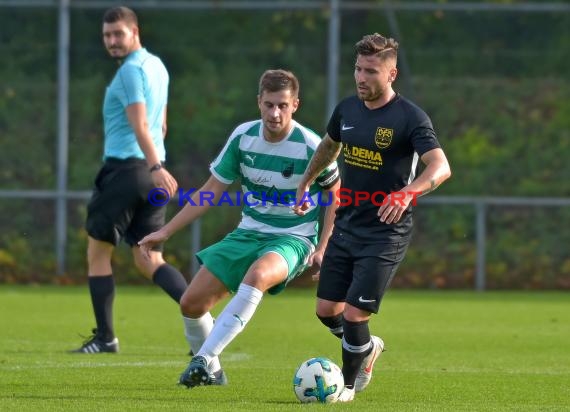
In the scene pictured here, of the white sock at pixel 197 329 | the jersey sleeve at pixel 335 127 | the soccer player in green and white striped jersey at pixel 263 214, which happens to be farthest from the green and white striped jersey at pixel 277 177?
the white sock at pixel 197 329

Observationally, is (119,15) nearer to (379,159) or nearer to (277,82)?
(277,82)

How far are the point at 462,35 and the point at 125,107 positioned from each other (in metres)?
9.12

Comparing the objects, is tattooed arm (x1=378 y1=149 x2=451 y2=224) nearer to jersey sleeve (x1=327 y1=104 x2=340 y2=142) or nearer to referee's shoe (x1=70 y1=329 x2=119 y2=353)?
jersey sleeve (x1=327 y1=104 x2=340 y2=142)

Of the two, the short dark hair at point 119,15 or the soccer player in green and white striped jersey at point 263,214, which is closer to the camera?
the soccer player in green and white striped jersey at point 263,214

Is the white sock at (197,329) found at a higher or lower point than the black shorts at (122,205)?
lower

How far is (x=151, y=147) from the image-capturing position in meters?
8.52

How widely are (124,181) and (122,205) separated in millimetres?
165

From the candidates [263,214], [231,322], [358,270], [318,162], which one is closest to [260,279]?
[231,322]

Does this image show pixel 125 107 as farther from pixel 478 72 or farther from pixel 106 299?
pixel 478 72

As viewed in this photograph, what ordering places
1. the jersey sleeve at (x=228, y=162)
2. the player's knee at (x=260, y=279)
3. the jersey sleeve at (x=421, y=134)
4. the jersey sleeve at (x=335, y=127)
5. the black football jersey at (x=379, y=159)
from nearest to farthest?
the jersey sleeve at (x=421, y=134) < the black football jersey at (x=379, y=159) < the player's knee at (x=260, y=279) < the jersey sleeve at (x=335, y=127) < the jersey sleeve at (x=228, y=162)

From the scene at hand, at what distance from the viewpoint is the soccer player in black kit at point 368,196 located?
6.59m

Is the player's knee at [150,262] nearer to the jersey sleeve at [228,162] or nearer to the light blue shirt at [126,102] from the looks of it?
the light blue shirt at [126,102]

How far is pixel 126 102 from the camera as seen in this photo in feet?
28.9

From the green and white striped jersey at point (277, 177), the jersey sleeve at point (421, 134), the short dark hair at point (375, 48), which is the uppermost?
the short dark hair at point (375, 48)
